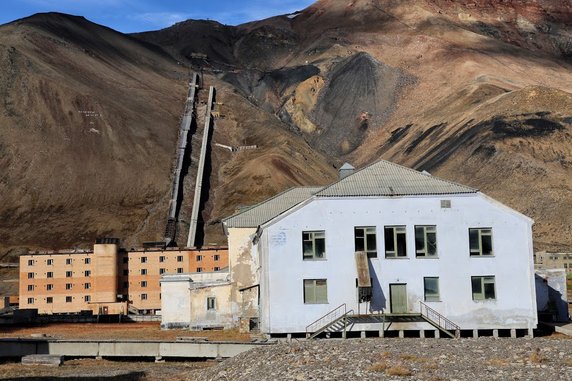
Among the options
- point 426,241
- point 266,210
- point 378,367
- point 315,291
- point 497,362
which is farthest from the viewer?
point 266,210

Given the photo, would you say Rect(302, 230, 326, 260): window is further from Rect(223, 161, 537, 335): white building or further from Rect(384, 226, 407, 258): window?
Rect(384, 226, 407, 258): window

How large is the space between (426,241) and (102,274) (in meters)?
53.1

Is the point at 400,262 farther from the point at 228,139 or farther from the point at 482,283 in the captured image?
the point at 228,139

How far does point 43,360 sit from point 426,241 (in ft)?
58.8

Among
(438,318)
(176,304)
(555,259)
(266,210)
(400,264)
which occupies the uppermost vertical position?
(266,210)

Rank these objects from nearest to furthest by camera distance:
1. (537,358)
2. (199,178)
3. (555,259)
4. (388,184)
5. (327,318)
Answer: (537,358), (327,318), (388,184), (555,259), (199,178)

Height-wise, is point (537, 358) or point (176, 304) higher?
point (176, 304)

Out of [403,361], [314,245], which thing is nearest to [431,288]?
[314,245]

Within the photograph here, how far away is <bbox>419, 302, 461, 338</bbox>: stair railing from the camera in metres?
43.2

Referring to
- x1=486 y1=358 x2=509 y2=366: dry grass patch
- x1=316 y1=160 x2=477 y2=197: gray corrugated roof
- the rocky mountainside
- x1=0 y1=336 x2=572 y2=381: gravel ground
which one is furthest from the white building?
the rocky mountainside

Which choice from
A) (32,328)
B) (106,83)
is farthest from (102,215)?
(32,328)

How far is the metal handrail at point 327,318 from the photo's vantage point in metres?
42.9

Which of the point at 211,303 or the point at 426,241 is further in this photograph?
the point at 211,303

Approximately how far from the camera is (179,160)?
480ft
